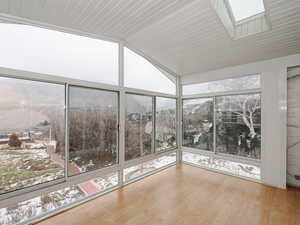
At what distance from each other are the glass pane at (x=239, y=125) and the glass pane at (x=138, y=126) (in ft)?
5.83

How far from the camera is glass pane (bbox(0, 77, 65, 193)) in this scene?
1.68 meters

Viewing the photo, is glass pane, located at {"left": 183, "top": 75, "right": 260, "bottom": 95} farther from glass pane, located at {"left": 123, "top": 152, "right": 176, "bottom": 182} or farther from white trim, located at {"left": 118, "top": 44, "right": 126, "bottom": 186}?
white trim, located at {"left": 118, "top": 44, "right": 126, "bottom": 186}

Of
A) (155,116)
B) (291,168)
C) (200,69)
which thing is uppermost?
(200,69)

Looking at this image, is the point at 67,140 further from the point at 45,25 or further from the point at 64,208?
the point at 45,25

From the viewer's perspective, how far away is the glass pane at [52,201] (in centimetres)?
175

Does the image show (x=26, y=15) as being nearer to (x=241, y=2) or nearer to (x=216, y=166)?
(x=241, y=2)

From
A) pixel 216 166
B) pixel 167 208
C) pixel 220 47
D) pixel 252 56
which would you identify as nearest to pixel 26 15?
pixel 220 47

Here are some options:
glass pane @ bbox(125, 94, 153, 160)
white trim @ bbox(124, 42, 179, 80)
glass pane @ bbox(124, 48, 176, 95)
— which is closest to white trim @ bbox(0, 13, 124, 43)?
white trim @ bbox(124, 42, 179, 80)

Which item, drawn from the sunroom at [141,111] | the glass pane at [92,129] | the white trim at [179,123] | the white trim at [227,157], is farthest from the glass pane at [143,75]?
the white trim at [227,157]

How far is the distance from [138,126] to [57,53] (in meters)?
1.96

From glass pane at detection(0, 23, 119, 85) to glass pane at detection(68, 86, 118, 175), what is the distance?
30 cm

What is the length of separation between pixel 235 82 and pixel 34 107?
390 cm

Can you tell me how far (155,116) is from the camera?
356 cm

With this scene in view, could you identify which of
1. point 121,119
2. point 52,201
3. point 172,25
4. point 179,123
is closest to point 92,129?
point 121,119
